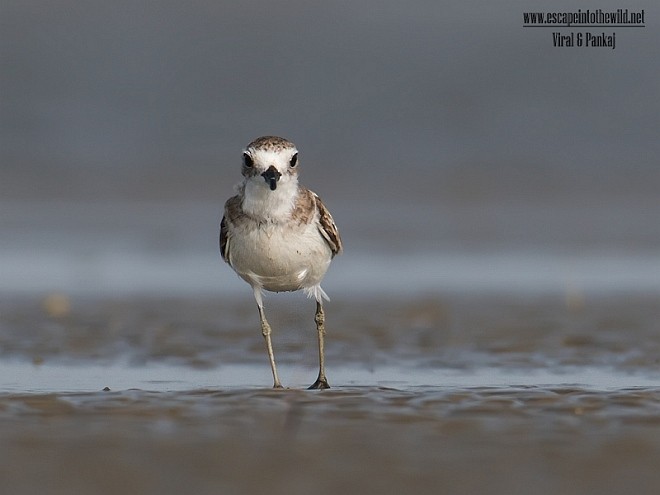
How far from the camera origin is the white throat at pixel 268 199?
12.0m

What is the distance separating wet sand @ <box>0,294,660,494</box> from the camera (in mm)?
8016

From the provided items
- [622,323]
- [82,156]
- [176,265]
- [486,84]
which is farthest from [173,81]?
[622,323]

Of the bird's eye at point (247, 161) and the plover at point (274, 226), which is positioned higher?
the bird's eye at point (247, 161)

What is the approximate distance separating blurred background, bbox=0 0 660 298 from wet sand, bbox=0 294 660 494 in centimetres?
381

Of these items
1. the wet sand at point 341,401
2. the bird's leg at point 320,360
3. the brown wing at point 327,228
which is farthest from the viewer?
the brown wing at point 327,228

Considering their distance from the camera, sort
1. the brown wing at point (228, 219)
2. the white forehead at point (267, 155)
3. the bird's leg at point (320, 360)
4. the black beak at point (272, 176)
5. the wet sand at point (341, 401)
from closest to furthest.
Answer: the wet sand at point (341, 401), the black beak at point (272, 176), the white forehead at point (267, 155), the bird's leg at point (320, 360), the brown wing at point (228, 219)

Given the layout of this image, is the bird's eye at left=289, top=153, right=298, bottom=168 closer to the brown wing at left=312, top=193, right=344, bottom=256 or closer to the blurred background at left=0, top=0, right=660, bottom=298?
the brown wing at left=312, top=193, right=344, bottom=256

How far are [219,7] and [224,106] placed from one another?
25.1 ft

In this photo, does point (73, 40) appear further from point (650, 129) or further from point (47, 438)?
point (47, 438)

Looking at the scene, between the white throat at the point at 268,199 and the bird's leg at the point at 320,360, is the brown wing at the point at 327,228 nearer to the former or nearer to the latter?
the white throat at the point at 268,199

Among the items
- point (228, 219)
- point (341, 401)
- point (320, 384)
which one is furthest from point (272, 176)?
point (341, 401)

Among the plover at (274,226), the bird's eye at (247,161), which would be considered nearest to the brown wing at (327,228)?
the plover at (274,226)

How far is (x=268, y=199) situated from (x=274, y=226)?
0.77 feet

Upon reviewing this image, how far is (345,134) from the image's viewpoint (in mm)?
Result: 36031
